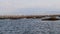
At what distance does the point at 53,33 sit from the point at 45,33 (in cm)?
88

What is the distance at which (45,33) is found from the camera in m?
18.8

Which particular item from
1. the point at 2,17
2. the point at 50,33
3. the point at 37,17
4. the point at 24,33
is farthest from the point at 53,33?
the point at 2,17

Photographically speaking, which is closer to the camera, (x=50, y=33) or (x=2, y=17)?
(x=50, y=33)

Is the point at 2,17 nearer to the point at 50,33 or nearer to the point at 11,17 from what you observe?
the point at 11,17

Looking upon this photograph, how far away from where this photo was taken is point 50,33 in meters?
19.0

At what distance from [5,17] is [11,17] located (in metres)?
2.63

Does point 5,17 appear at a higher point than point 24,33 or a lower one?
lower

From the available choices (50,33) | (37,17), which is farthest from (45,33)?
(37,17)

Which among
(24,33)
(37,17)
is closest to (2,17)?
(37,17)

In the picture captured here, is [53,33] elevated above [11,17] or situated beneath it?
elevated above

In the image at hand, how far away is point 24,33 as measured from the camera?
61.3 ft

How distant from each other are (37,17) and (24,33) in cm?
4461

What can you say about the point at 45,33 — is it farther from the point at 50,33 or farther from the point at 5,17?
the point at 5,17

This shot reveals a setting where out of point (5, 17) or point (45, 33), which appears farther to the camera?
point (5, 17)
